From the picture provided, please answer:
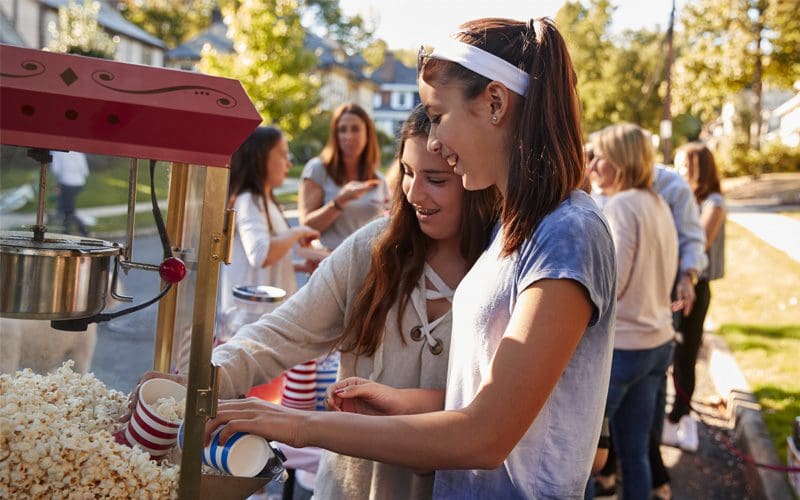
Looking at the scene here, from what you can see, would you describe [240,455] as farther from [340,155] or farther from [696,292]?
[696,292]

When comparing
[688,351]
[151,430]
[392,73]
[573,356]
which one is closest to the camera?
[151,430]

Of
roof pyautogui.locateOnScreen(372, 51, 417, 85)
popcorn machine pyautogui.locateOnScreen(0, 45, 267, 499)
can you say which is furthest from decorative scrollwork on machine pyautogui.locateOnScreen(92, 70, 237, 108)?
roof pyautogui.locateOnScreen(372, 51, 417, 85)

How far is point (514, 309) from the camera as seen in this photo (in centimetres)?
153

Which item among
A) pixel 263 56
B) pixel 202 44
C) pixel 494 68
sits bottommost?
pixel 494 68

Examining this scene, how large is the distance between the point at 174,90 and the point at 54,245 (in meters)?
0.36

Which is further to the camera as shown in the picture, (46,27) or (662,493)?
(46,27)

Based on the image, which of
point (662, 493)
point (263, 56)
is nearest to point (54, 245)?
point (662, 493)

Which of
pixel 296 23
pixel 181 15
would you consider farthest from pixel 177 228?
pixel 181 15

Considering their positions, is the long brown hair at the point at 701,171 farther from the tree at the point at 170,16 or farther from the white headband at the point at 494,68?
the tree at the point at 170,16

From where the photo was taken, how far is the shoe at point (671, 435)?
19.4 feet

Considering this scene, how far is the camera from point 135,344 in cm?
160

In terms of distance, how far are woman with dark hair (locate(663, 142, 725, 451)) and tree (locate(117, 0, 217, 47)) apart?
192 feet

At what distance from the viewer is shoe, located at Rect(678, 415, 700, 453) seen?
230 inches

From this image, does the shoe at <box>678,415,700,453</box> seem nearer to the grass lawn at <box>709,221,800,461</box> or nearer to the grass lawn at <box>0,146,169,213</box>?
the grass lawn at <box>709,221,800,461</box>
